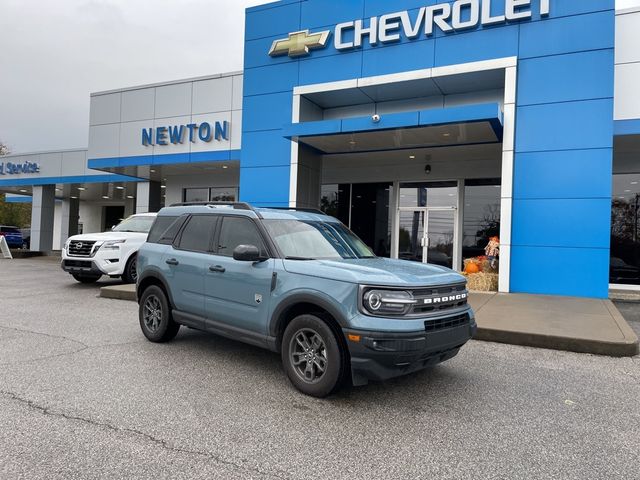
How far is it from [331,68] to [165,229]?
364 inches

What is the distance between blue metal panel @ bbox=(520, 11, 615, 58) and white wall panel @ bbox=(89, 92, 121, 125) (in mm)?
15815

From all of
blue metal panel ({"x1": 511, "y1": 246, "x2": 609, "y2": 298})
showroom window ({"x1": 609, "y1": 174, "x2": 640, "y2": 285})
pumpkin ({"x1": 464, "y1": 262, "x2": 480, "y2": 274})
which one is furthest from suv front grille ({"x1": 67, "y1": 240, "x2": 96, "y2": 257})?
showroom window ({"x1": 609, "y1": 174, "x2": 640, "y2": 285})

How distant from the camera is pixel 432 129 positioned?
38.0ft

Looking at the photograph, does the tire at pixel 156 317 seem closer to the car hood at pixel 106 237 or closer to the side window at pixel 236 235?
the side window at pixel 236 235

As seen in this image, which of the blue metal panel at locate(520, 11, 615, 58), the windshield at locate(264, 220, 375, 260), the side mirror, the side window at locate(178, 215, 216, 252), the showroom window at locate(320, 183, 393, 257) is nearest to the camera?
the side mirror

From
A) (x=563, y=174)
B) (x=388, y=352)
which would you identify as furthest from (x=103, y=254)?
(x=563, y=174)

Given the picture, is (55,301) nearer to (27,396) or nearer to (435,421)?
(27,396)

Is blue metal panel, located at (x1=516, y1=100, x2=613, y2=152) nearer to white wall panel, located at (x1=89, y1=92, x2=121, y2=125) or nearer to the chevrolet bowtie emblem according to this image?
the chevrolet bowtie emblem

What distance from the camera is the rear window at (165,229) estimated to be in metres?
6.32

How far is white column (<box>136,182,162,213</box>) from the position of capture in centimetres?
2133

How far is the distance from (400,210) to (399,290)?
1253 centimetres

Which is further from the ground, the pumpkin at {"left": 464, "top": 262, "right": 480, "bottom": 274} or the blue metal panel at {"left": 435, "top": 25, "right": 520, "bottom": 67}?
the blue metal panel at {"left": 435, "top": 25, "right": 520, "bottom": 67}

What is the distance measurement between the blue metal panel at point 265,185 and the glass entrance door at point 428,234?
4.57 metres

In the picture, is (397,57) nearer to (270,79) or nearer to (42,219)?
(270,79)
